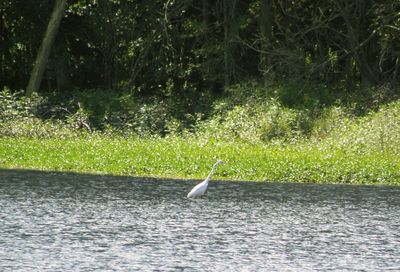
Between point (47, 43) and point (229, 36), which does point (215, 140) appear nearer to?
point (229, 36)

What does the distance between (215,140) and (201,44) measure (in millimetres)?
9602

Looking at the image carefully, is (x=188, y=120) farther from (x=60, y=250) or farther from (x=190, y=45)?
(x=60, y=250)

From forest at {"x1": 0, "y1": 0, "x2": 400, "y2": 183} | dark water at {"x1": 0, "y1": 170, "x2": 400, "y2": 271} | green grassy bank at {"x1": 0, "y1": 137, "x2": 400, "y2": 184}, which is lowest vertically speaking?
dark water at {"x1": 0, "y1": 170, "x2": 400, "y2": 271}

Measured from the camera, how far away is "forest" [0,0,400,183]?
2366 centimetres

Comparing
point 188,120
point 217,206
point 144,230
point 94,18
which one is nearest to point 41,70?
point 94,18

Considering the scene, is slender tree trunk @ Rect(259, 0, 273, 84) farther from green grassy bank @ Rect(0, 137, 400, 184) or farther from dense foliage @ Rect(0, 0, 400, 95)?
green grassy bank @ Rect(0, 137, 400, 184)

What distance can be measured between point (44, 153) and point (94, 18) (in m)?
Answer: 13.3

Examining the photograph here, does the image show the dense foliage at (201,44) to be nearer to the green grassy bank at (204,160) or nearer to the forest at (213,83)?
the forest at (213,83)

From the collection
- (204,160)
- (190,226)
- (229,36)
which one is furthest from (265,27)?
(190,226)

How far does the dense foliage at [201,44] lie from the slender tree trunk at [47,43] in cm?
216

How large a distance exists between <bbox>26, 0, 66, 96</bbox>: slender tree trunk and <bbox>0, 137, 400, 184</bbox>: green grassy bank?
819cm

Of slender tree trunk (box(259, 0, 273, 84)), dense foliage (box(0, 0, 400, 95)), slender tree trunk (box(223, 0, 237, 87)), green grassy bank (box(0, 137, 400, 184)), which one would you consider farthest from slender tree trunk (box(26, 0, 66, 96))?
green grassy bank (box(0, 137, 400, 184))

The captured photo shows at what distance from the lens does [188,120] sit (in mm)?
31391

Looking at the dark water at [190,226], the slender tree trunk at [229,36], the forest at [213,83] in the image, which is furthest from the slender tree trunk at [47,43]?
the dark water at [190,226]
